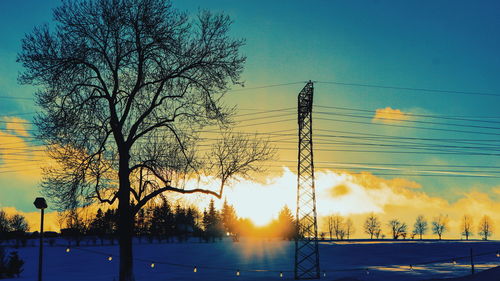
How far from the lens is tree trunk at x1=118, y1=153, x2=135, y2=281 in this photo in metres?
19.1

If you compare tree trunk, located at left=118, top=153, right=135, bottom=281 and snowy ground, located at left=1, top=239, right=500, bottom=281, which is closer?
tree trunk, located at left=118, top=153, right=135, bottom=281

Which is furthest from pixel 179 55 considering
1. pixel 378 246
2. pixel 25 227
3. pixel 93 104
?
pixel 25 227

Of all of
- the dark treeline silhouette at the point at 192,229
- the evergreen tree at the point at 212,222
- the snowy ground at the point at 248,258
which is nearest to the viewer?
the snowy ground at the point at 248,258

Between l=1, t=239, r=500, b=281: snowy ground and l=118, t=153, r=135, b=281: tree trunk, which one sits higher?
l=118, t=153, r=135, b=281: tree trunk

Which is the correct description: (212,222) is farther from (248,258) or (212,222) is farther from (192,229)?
(248,258)

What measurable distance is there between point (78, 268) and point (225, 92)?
55.3m

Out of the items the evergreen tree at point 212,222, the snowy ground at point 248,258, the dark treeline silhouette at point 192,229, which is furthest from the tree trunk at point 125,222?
the evergreen tree at point 212,222

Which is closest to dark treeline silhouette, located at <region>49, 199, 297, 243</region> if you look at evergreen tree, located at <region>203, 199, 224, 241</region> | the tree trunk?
evergreen tree, located at <region>203, 199, 224, 241</region>

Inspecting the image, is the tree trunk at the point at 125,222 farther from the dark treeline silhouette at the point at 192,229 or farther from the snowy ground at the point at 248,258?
the dark treeline silhouette at the point at 192,229

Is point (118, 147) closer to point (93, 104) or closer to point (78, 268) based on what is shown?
point (93, 104)

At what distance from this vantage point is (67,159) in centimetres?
1959

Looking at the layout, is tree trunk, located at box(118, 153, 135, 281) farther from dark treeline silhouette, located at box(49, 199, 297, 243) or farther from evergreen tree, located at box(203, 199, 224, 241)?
evergreen tree, located at box(203, 199, 224, 241)

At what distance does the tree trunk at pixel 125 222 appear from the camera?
19.1 metres

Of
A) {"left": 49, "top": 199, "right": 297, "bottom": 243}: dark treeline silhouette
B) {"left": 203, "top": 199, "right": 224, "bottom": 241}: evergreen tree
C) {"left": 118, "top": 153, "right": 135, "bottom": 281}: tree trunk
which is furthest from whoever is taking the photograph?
{"left": 203, "top": 199, "right": 224, "bottom": 241}: evergreen tree
